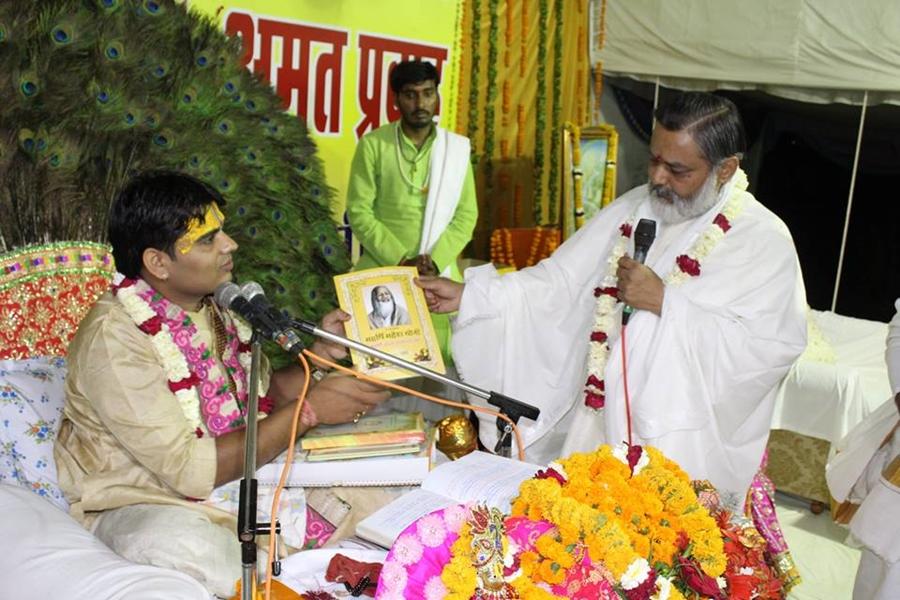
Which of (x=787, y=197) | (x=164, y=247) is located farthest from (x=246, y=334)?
(x=787, y=197)

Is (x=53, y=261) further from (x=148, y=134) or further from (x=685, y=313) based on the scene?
(x=685, y=313)

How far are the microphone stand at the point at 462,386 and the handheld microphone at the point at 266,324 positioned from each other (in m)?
0.07

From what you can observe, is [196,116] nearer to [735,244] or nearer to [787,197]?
[735,244]

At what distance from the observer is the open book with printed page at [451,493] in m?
2.12

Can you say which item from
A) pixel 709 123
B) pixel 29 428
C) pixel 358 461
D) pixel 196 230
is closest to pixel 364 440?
pixel 358 461

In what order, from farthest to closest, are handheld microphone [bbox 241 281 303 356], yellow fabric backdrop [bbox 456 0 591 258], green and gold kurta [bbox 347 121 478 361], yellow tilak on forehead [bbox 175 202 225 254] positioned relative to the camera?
yellow fabric backdrop [bbox 456 0 591 258] → green and gold kurta [bbox 347 121 478 361] → yellow tilak on forehead [bbox 175 202 225 254] → handheld microphone [bbox 241 281 303 356]

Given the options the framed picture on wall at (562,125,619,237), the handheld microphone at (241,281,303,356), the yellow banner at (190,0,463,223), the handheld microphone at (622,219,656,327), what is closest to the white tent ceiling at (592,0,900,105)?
the framed picture on wall at (562,125,619,237)

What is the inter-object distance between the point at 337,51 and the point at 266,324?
5.05 m

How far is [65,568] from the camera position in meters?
2.10

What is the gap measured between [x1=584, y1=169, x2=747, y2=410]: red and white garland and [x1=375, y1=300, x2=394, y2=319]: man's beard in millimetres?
885

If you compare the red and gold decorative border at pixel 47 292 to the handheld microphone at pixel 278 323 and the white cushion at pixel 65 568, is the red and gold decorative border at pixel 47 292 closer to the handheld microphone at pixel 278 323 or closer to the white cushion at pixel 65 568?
the white cushion at pixel 65 568

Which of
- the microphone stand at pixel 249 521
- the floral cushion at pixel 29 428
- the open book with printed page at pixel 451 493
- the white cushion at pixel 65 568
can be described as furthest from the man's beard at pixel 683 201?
the floral cushion at pixel 29 428

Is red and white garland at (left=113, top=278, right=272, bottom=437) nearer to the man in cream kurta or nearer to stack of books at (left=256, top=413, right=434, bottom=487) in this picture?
the man in cream kurta

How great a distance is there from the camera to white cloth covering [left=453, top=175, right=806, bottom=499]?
298 centimetres
